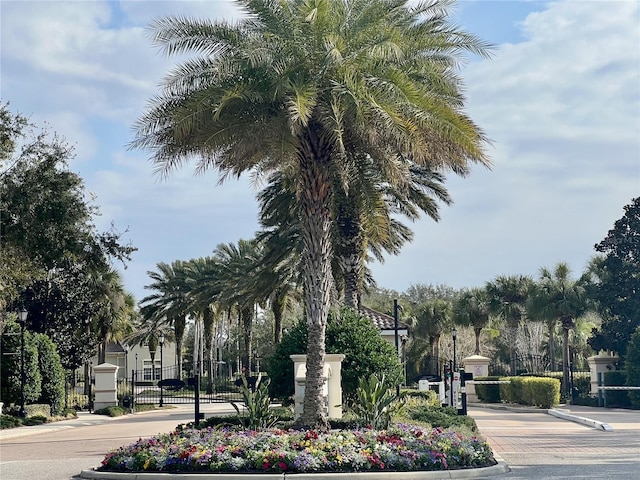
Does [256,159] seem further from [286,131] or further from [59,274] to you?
[59,274]

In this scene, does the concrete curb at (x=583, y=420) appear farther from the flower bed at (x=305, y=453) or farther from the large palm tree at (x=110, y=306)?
the large palm tree at (x=110, y=306)

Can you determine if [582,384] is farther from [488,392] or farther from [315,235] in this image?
[315,235]

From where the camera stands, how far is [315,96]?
51.5 feet

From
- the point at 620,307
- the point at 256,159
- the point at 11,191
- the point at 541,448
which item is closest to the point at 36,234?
the point at 11,191

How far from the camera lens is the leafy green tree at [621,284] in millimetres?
36031

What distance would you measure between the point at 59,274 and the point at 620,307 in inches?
981

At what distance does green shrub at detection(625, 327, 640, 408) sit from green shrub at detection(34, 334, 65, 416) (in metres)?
22.7

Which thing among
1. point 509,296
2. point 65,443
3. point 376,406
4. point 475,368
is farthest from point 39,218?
point 509,296

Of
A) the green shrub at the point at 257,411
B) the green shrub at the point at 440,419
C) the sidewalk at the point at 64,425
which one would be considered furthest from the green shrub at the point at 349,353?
the sidewalk at the point at 64,425

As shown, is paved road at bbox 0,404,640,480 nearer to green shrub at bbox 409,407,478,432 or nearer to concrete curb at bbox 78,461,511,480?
concrete curb at bbox 78,461,511,480

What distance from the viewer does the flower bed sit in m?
13.0

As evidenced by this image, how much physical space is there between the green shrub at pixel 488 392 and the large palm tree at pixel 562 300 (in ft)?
11.0

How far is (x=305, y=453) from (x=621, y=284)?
2676cm

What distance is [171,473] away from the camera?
1315cm
